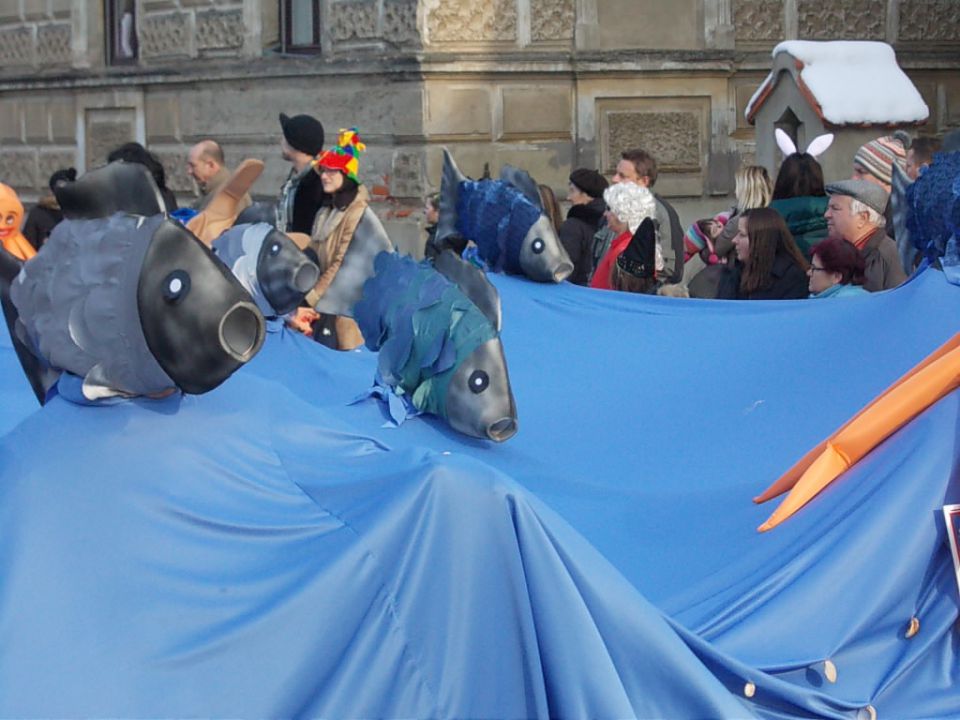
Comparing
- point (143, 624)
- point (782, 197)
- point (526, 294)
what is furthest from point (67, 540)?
point (782, 197)

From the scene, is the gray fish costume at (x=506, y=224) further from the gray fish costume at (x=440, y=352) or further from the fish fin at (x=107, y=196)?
the fish fin at (x=107, y=196)

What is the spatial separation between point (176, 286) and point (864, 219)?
3.85 m

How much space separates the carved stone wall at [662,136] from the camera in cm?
1306

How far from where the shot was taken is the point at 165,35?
14.8 metres

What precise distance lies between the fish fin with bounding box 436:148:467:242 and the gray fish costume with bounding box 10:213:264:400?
4004 mm

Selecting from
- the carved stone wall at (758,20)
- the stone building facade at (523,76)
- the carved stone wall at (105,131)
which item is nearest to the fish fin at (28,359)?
the stone building facade at (523,76)

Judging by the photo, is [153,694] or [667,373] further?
[667,373]

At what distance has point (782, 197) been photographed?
741 cm

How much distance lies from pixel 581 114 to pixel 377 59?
5.04ft

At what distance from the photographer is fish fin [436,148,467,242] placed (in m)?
7.32

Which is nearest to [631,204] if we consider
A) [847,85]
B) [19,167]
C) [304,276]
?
[304,276]

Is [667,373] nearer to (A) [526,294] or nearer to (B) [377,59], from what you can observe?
A: (A) [526,294]

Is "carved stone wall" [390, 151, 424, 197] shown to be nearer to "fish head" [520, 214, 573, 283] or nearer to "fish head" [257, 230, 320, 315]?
"fish head" [520, 214, 573, 283]

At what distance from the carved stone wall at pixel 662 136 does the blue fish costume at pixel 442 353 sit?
8.03 m
